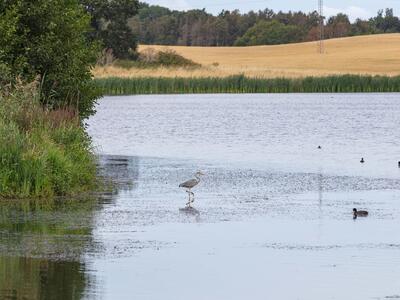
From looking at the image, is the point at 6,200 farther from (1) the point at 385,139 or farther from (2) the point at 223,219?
(1) the point at 385,139

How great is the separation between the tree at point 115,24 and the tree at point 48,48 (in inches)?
2228

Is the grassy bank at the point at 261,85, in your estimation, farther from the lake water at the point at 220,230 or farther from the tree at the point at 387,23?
the tree at the point at 387,23

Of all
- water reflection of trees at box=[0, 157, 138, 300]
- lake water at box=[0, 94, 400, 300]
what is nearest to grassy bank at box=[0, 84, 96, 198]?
water reflection of trees at box=[0, 157, 138, 300]

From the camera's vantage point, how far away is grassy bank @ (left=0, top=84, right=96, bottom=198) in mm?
19703

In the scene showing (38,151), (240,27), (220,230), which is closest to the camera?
(220,230)

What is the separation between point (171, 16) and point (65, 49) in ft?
549

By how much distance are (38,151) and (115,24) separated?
72148 mm

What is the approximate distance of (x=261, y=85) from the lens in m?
77.8

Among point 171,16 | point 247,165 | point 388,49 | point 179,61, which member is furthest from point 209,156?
point 171,16

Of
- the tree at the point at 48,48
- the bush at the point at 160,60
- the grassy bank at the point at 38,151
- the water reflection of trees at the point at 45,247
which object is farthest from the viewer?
the bush at the point at 160,60

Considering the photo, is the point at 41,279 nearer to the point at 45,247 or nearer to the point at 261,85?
the point at 45,247

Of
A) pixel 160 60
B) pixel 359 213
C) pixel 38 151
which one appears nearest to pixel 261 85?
pixel 160 60

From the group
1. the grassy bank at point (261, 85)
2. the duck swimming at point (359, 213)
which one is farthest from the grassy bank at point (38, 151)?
the grassy bank at point (261, 85)

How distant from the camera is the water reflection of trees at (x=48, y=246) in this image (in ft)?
40.4
